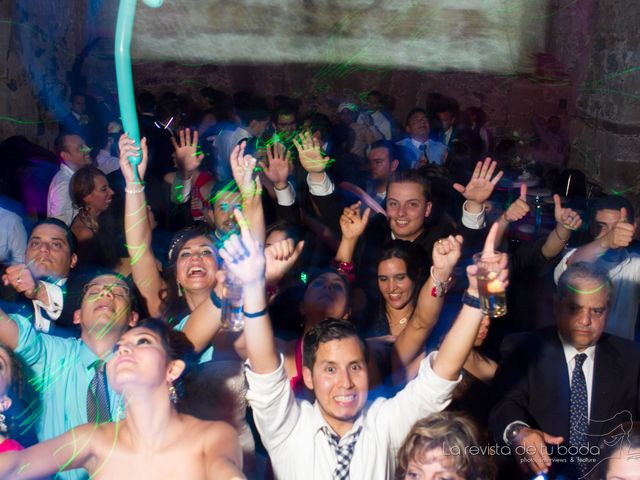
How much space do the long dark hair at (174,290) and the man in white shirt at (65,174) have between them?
1.27 meters

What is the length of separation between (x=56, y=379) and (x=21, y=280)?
1.83 feet

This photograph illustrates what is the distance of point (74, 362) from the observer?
243 centimetres

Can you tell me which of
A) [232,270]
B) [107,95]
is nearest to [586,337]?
[232,270]

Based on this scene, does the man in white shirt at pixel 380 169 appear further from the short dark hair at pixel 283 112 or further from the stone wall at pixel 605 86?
the stone wall at pixel 605 86

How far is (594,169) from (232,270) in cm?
577

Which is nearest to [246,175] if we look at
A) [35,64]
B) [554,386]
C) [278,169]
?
[278,169]

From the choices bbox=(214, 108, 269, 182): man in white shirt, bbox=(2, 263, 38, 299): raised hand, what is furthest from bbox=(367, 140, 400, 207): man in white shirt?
bbox=(2, 263, 38, 299): raised hand

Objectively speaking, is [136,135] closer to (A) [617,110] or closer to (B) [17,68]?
(B) [17,68]

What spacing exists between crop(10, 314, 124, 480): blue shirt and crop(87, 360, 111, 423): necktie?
2cm

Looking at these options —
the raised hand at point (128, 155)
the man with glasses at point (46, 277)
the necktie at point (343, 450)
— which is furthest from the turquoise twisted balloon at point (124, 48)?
the necktie at point (343, 450)

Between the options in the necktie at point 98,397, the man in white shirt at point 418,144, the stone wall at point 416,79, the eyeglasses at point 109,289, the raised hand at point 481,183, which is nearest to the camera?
the necktie at point 98,397

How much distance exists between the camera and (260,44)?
27.7ft

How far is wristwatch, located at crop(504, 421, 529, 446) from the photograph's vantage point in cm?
236

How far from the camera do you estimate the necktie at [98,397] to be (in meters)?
2.32
